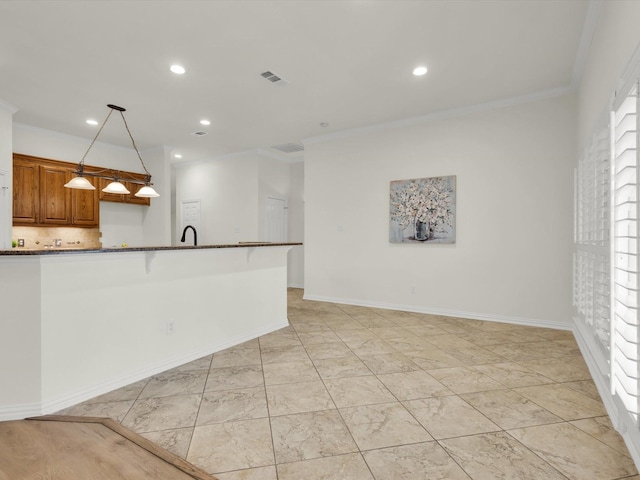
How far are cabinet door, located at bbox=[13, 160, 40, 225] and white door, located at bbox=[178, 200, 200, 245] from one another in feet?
9.47

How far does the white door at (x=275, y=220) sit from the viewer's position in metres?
7.11

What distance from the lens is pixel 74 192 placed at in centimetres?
563

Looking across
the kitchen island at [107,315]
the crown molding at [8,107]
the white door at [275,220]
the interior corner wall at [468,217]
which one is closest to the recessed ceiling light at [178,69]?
the kitchen island at [107,315]

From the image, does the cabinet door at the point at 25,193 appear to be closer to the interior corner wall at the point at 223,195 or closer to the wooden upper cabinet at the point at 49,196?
the wooden upper cabinet at the point at 49,196

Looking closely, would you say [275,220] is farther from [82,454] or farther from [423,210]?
[82,454]

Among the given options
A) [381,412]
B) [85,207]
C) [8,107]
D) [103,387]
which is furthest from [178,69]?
[381,412]

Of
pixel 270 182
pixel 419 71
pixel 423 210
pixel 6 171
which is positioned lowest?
pixel 423 210

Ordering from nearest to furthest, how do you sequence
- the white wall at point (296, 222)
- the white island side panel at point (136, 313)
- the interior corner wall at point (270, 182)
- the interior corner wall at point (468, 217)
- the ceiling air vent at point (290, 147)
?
the white island side panel at point (136, 313), the interior corner wall at point (468, 217), the ceiling air vent at point (290, 147), the interior corner wall at point (270, 182), the white wall at point (296, 222)

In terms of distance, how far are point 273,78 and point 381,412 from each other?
11.6 ft

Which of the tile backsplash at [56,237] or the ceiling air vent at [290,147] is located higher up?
the ceiling air vent at [290,147]

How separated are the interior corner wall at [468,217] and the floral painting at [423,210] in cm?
10

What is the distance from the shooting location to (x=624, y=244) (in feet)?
6.35

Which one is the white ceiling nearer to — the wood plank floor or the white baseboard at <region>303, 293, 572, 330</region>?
the white baseboard at <region>303, 293, 572, 330</region>

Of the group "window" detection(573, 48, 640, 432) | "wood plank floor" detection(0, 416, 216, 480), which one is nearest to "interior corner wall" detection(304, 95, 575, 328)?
"window" detection(573, 48, 640, 432)
